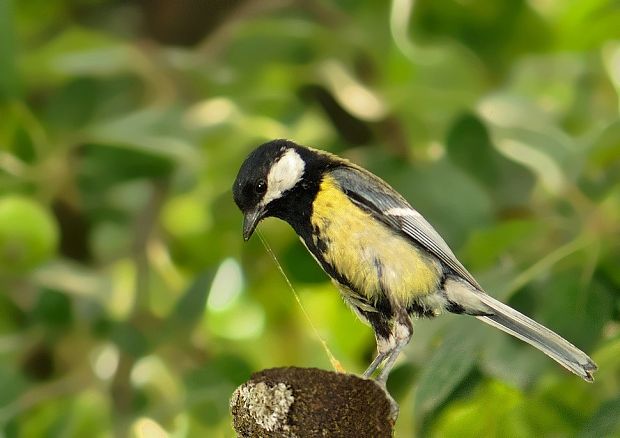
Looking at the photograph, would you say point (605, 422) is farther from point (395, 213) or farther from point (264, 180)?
point (264, 180)

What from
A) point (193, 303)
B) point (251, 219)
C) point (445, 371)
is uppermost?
point (251, 219)

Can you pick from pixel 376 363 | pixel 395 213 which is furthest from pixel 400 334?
pixel 395 213

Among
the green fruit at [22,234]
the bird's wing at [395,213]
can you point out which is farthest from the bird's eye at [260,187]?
the green fruit at [22,234]

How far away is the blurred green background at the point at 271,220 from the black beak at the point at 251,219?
34cm

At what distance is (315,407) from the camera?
3.62 feet

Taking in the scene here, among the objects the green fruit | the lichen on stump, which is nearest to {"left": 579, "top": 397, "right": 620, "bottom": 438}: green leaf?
the lichen on stump

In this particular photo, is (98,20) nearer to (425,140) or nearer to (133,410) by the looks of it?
(425,140)

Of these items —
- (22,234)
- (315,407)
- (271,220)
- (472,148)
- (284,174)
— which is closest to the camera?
(315,407)

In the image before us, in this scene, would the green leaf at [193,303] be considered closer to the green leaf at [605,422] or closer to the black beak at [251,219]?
the black beak at [251,219]

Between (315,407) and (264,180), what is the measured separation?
0.43 metres

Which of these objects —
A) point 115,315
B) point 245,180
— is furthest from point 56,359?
point 245,180

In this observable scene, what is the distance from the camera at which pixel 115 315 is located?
2.29 m

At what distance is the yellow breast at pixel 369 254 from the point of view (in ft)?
4.65

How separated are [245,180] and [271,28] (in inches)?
46.6
